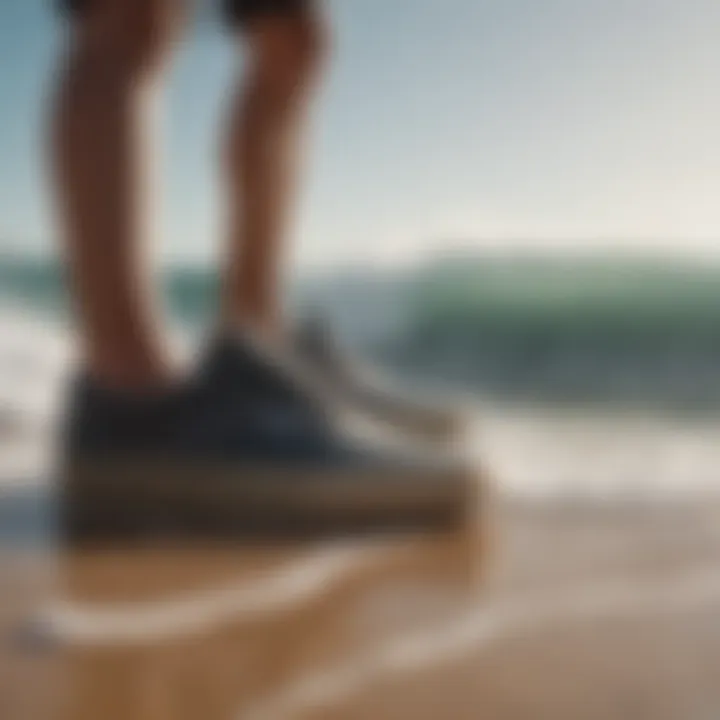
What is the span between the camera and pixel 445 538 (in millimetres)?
646

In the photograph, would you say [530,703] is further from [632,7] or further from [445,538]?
[632,7]

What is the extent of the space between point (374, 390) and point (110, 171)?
0.61 ft

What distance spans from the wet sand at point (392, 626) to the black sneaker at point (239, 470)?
15mm

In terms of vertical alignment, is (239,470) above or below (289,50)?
below

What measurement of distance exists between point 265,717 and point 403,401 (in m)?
0.18

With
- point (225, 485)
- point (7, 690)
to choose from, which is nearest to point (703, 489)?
point (225, 485)

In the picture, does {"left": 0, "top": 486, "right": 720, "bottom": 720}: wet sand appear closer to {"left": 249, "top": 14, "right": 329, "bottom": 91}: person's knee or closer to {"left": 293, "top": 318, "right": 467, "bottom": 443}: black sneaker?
{"left": 293, "top": 318, "right": 467, "bottom": 443}: black sneaker

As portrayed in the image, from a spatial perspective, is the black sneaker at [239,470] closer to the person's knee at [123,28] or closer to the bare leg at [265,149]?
the bare leg at [265,149]

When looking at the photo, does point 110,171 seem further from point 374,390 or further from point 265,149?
point 374,390

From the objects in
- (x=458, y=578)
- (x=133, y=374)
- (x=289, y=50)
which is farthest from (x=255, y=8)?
(x=458, y=578)

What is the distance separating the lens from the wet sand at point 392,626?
0.59 meters

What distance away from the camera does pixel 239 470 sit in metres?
0.65

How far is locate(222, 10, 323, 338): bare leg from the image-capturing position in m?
0.63

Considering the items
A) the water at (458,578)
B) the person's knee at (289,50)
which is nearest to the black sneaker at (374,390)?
the water at (458,578)
